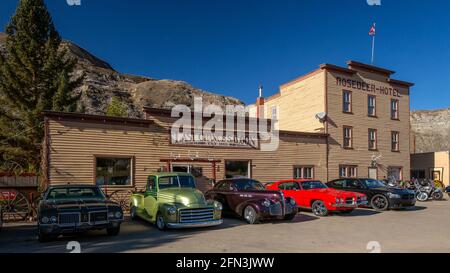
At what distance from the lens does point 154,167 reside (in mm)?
16375

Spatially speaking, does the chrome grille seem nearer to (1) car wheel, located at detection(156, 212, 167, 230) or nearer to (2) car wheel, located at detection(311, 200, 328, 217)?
(1) car wheel, located at detection(156, 212, 167, 230)

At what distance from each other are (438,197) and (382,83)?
938 centimetres

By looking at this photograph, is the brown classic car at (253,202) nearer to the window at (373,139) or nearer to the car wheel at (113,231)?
the car wheel at (113,231)

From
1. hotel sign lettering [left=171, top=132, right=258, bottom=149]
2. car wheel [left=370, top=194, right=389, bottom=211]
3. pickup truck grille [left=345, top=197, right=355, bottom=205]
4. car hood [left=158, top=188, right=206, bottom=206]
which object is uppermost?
hotel sign lettering [left=171, top=132, right=258, bottom=149]

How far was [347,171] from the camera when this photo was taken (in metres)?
23.8

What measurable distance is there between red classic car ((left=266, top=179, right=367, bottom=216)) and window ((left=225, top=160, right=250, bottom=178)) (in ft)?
12.3

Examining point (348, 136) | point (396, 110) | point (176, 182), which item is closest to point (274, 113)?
point (348, 136)

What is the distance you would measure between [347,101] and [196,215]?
17.9 m

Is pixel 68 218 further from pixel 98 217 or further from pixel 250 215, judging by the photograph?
pixel 250 215

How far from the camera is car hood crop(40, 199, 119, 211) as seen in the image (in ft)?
28.3

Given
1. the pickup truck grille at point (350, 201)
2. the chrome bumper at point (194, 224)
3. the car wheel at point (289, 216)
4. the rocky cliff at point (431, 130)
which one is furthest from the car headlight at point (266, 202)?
the rocky cliff at point (431, 130)

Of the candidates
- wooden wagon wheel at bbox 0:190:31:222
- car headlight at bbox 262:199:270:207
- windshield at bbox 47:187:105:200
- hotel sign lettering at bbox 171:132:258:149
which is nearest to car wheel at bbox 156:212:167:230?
windshield at bbox 47:187:105:200

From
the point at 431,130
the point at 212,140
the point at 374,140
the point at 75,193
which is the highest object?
the point at 431,130

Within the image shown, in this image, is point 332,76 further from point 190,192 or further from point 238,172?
point 190,192
